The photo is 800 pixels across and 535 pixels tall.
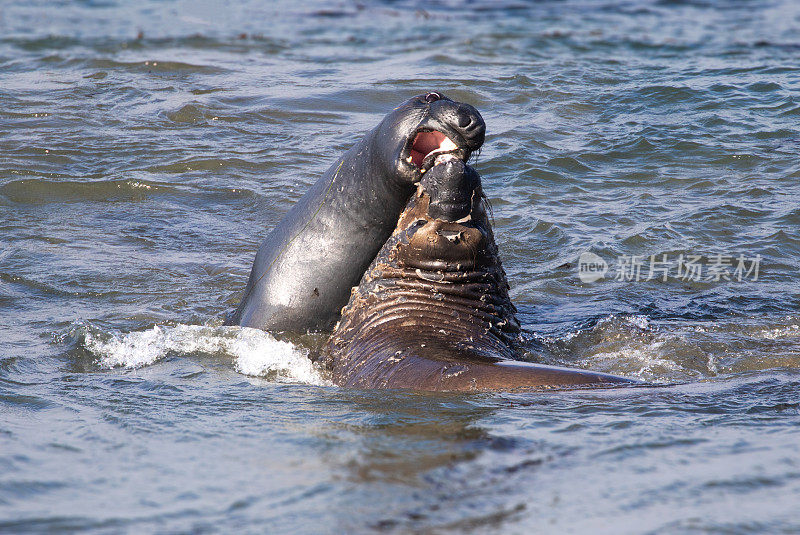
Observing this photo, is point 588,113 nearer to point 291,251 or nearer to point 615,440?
point 291,251

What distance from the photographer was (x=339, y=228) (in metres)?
5.82

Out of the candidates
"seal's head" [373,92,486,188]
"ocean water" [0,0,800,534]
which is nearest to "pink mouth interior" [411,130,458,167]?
"seal's head" [373,92,486,188]

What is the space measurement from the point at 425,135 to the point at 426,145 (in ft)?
0.21

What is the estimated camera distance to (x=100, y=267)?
776 centimetres

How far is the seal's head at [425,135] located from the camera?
4996 millimetres

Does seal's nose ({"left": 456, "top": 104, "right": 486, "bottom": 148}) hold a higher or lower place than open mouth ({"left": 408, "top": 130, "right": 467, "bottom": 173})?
higher

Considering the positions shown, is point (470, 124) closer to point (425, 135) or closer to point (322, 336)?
point (425, 135)

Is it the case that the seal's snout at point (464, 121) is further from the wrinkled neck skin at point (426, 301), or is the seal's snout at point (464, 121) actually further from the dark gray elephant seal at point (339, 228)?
the wrinkled neck skin at point (426, 301)

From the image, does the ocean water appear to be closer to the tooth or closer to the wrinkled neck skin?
the wrinkled neck skin

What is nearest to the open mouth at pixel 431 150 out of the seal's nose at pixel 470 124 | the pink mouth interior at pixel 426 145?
the pink mouth interior at pixel 426 145

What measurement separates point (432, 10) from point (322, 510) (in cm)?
1867

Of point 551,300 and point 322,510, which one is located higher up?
point 322,510

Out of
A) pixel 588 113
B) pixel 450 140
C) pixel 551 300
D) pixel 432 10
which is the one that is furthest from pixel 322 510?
pixel 432 10

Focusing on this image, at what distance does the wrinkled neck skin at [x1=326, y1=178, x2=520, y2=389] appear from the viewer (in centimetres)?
502
